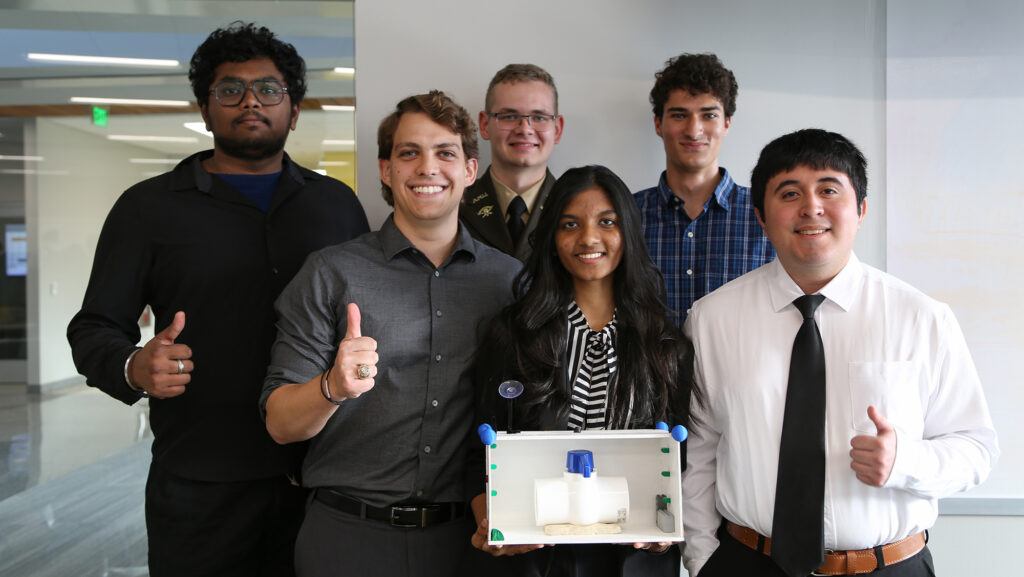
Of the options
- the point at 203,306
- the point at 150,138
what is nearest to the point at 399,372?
the point at 203,306

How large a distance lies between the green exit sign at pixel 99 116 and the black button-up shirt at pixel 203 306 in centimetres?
128

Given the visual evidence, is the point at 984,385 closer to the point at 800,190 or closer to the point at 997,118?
the point at 997,118

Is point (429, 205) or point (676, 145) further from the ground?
point (676, 145)

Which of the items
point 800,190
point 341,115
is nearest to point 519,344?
point 800,190

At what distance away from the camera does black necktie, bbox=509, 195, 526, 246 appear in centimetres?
294

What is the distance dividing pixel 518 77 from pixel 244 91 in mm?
1007

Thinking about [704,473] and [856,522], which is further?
[704,473]

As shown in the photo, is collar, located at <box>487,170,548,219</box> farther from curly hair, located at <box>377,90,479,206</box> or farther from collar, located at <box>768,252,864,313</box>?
collar, located at <box>768,252,864,313</box>

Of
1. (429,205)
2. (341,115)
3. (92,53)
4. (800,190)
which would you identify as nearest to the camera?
(800,190)

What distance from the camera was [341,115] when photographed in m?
3.36

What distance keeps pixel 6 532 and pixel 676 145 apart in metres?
3.55

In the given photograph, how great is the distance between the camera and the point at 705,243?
111 inches

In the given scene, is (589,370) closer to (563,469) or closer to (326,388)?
(563,469)

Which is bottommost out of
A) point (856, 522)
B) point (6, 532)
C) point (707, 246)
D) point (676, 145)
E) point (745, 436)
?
point (6, 532)
